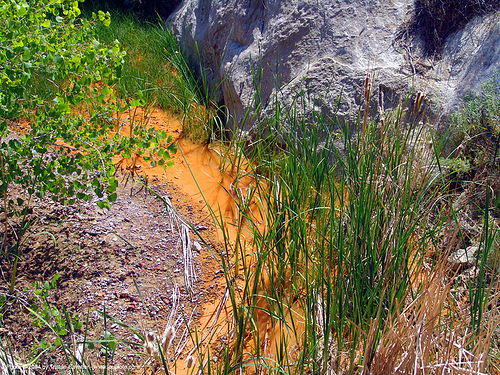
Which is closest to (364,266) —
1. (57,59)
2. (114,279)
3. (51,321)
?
(114,279)

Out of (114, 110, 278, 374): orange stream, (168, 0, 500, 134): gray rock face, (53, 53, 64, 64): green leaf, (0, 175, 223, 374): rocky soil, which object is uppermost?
(168, 0, 500, 134): gray rock face

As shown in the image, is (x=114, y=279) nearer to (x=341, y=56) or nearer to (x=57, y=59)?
(x=57, y=59)

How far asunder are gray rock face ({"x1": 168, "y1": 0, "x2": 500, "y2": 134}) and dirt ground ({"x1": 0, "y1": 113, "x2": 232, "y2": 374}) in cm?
120

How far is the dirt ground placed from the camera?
77.9 inches

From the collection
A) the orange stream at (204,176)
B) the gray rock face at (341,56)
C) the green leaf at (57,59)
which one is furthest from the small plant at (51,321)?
the gray rock face at (341,56)

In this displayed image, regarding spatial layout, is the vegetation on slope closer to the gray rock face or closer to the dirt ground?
the dirt ground

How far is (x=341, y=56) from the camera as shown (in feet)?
11.1

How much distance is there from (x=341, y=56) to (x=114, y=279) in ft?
8.24

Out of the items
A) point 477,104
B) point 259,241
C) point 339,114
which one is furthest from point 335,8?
point 259,241

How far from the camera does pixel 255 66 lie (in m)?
3.81

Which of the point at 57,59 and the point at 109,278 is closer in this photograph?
the point at 57,59

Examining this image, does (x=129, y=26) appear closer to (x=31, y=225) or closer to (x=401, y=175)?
(x=31, y=225)

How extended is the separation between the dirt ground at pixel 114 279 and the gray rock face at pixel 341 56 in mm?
1197

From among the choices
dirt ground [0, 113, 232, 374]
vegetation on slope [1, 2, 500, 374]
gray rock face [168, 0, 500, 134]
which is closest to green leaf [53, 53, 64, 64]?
vegetation on slope [1, 2, 500, 374]
